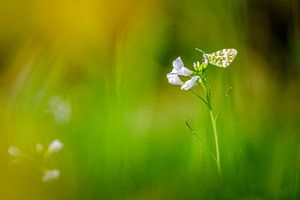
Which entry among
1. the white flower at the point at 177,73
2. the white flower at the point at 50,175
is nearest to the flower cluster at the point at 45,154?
the white flower at the point at 50,175

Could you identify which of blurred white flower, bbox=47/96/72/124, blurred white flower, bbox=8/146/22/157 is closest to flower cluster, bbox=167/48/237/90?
blurred white flower, bbox=47/96/72/124

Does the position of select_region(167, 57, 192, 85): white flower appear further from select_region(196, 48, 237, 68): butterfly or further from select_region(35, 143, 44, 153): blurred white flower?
select_region(35, 143, 44, 153): blurred white flower

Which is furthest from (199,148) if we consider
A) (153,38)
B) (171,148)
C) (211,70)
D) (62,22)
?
(62,22)

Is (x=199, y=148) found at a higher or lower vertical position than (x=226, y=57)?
lower

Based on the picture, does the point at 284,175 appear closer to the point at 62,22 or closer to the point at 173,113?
the point at 173,113

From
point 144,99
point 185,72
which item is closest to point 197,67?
point 185,72

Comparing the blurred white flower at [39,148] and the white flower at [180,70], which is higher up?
the white flower at [180,70]

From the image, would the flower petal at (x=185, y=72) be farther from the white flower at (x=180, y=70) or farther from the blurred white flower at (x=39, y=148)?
the blurred white flower at (x=39, y=148)
